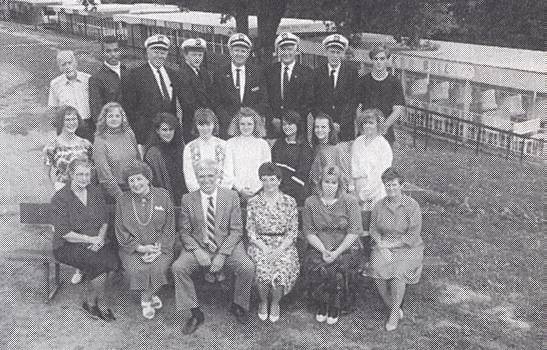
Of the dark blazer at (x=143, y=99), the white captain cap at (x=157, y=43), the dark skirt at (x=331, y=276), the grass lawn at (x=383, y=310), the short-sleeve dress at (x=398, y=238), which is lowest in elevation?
the grass lawn at (x=383, y=310)

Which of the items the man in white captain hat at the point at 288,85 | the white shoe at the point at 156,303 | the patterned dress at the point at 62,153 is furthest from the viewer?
the man in white captain hat at the point at 288,85

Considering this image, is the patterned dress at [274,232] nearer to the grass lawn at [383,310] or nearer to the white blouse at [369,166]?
the grass lawn at [383,310]

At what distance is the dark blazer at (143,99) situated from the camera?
23.3ft

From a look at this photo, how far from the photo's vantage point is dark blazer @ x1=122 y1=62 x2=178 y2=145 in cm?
710

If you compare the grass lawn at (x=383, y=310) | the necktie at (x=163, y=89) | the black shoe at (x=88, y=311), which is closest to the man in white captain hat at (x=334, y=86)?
the necktie at (x=163, y=89)

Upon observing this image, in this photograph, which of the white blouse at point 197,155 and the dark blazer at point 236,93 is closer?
the white blouse at point 197,155

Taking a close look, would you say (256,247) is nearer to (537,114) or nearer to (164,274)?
(164,274)

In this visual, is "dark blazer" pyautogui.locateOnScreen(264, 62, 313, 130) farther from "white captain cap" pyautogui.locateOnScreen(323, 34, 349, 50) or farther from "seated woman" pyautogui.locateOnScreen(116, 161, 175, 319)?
"seated woman" pyautogui.locateOnScreen(116, 161, 175, 319)

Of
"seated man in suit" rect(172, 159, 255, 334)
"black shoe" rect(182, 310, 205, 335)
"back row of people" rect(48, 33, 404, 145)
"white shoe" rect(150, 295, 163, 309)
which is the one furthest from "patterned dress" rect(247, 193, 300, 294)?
"back row of people" rect(48, 33, 404, 145)

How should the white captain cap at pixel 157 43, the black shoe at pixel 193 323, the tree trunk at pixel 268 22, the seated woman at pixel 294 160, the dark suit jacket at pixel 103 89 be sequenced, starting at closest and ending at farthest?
the black shoe at pixel 193 323, the seated woman at pixel 294 160, the white captain cap at pixel 157 43, the dark suit jacket at pixel 103 89, the tree trunk at pixel 268 22

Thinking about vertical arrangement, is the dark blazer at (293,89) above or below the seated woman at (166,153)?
above

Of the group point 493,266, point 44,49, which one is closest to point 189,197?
point 493,266

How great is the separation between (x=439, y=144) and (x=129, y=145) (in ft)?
39.1

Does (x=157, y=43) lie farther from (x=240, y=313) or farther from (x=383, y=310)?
(x=383, y=310)
